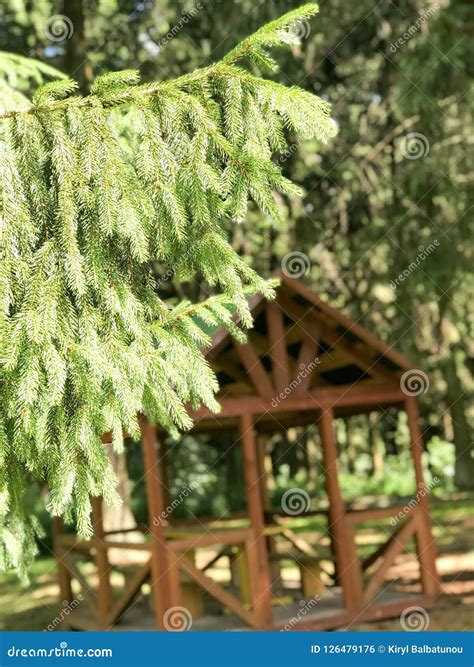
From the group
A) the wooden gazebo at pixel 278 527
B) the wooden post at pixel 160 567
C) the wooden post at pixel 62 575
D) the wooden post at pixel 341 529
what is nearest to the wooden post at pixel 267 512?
the wooden gazebo at pixel 278 527

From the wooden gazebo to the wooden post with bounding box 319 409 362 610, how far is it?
12 mm

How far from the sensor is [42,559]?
19172 mm

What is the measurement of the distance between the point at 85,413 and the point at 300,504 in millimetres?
18230

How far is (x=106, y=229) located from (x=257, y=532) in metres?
6.27

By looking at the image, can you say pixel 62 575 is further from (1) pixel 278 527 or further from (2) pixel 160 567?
(2) pixel 160 567

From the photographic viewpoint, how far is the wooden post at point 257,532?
919 cm

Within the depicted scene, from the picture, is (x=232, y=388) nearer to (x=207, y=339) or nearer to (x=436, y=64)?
(x=436, y=64)

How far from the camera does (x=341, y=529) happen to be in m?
10.0

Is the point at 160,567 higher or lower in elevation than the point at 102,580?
higher

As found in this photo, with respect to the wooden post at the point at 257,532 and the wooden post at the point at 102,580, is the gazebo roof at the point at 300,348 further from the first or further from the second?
the wooden post at the point at 102,580

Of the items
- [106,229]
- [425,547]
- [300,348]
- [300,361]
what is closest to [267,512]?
[425,547]

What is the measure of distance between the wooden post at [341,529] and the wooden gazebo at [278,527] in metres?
0.01

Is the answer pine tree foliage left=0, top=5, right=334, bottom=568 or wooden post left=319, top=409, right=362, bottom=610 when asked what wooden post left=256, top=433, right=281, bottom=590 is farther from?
pine tree foliage left=0, top=5, right=334, bottom=568

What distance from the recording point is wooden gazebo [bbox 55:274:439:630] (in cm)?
912
